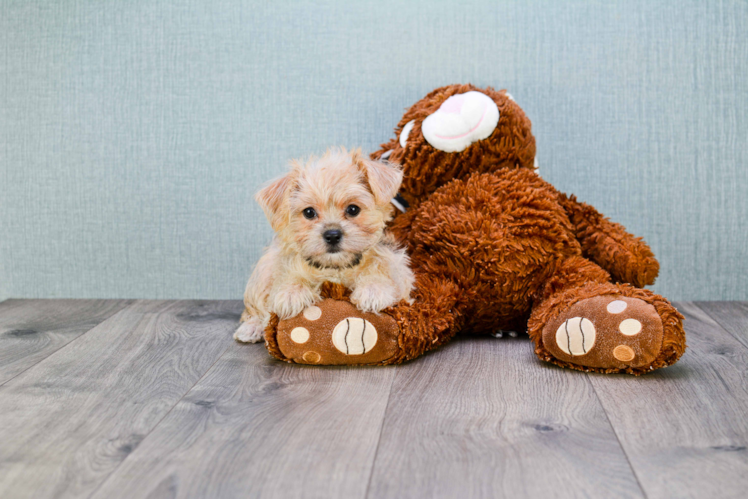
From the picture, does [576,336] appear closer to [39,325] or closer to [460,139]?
[460,139]

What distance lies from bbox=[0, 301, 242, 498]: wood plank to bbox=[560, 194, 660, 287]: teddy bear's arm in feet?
3.56

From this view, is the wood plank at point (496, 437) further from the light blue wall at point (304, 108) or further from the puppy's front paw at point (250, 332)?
the light blue wall at point (304, 108)

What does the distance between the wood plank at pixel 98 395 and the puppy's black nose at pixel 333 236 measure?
1.51ft

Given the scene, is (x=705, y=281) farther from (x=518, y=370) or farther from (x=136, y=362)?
(x=136, y=362)

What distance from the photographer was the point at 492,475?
3.28ft

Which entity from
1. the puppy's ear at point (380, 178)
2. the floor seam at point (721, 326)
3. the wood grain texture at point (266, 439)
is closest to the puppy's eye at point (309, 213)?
the puppy's ear at point (380, 178)

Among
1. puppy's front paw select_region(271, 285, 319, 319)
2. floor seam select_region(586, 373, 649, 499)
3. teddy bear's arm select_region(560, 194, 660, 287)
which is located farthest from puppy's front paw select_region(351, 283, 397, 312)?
teddy bear's arm select_region(560, 194, 660, 287)

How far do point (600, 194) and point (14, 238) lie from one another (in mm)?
2155

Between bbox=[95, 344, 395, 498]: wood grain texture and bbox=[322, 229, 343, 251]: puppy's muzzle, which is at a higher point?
bbox=[322, 229, 343, 251]: puppy's muzzle

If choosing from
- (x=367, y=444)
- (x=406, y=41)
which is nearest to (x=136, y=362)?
(x=367, y=444)

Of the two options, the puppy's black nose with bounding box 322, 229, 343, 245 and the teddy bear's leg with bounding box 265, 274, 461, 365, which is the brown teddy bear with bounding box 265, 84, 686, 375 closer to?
the teddy bear's leg with bounding box 265, 274, 461, 365

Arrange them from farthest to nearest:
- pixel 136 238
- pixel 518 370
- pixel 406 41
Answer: pixel 136 238 < pixel 406 41 < pixel 518 370

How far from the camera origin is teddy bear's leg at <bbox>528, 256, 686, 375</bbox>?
1.39 meters

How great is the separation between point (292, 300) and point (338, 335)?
5.5 inches
